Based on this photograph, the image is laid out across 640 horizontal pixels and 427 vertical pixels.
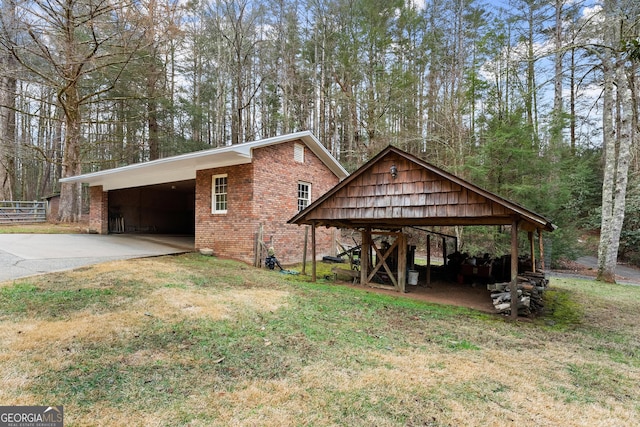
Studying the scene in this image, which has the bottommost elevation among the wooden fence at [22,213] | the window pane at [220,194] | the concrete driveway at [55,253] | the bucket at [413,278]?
the bucket at [413,278]

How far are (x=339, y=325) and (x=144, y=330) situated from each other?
8.79 feet

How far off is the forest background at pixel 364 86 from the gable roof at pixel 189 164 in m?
3.10

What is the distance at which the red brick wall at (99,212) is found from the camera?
15578 mm

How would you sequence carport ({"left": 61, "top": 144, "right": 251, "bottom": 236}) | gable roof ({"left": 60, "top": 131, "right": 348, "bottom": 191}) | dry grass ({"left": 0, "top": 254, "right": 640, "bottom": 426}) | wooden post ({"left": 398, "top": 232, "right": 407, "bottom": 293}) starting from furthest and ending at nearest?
carport ({"left": 61, "top": 144, "right": 251, "bottom": 236}), gable roof ({"left": 60, "top": 131, "right": 348, "bottom": 191}), wooden post ({"left": 398, "top": 232, "right": 407, "bottom": 293}), dry grass ({"left": 0, "top": 254, "right": 640, "bottom": 426})

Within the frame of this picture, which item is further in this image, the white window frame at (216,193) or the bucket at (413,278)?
the white window frame at (216,193)

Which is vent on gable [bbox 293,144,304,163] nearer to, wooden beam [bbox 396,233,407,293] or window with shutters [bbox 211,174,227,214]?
window with shutters [bbox 211,174,227,214]

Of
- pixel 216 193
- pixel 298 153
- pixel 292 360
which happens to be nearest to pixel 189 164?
pixel 216 193

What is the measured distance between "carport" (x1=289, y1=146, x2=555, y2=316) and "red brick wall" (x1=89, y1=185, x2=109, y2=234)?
1201cm

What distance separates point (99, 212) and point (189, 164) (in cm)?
765

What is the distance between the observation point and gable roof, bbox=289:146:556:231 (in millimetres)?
6227

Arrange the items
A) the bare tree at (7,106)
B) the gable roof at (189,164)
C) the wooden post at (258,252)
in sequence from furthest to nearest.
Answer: the bare tree at (7,106) → the wooden post at (258,252) → the gable roof at (189,164)

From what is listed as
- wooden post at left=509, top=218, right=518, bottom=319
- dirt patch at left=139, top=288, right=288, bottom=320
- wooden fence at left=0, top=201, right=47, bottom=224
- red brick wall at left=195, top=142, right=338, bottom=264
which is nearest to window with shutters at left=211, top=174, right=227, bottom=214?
red brick wall at left=195, top=142, right=338, bottom=264

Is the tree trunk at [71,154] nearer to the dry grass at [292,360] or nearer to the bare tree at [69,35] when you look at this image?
the bare tree at [69,35]

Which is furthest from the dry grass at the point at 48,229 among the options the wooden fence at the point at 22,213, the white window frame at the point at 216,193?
the white window frame at the point at 216,193
